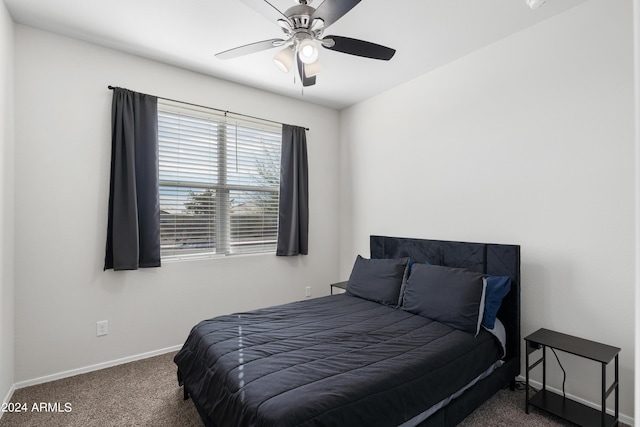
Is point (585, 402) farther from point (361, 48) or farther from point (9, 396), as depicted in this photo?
point (9, 396)

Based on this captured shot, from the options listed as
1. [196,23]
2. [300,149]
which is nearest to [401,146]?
[300,149]

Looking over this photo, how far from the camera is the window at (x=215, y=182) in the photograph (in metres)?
3.12

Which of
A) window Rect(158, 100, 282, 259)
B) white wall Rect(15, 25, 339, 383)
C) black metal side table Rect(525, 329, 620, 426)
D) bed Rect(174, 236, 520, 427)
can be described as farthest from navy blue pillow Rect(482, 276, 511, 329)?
white wall Rect(15, 25, 339, 383)

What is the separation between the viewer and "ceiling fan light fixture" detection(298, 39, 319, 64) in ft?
6.10

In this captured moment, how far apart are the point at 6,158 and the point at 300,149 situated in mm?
2641

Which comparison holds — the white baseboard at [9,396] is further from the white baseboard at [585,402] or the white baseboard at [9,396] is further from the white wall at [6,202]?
the white baseboard at [585,402]

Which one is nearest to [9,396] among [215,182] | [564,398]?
[215,182]

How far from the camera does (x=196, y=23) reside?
239 centimetres

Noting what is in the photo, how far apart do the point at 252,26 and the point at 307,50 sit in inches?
34.0

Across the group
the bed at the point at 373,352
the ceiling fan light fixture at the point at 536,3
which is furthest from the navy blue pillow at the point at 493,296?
the ceiling fan light fixture at the point at 536,3

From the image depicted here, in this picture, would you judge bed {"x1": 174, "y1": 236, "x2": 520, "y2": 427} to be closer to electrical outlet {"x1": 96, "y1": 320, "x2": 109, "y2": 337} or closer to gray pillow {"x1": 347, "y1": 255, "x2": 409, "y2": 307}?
gray pillow {"x1": 347, "y1": 255, "x2": 409, "y2": 307}

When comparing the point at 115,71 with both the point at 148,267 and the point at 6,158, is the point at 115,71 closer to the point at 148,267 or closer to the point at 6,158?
the point at 6,158

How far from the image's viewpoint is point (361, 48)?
2.01m

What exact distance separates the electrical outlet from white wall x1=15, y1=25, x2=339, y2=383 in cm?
3
